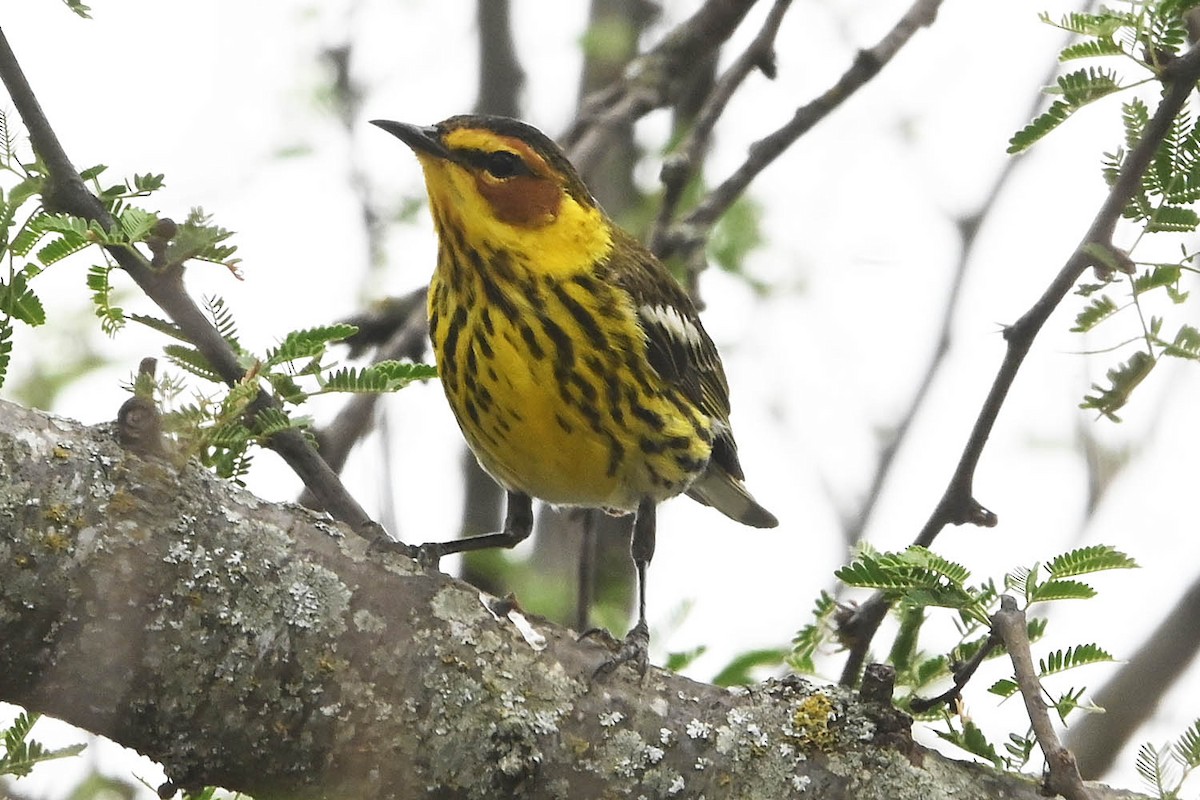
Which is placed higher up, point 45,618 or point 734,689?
point 734,689

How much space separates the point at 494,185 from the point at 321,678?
82.5 inches

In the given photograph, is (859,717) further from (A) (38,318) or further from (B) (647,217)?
(B) (647,217)

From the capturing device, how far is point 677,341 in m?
4.42

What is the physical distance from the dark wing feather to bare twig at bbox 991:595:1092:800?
6.43 ft

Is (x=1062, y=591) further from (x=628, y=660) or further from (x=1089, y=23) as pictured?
(x=1089, y=23)

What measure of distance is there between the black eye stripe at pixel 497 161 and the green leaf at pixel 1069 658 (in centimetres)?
215

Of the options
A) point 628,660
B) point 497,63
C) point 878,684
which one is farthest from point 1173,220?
point 497,63

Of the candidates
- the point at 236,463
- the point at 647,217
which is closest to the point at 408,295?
the point at 647,217

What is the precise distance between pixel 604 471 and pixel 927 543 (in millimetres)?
1350

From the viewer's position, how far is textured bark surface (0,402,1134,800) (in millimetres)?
2176

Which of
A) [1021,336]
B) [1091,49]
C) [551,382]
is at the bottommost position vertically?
[1021,336]

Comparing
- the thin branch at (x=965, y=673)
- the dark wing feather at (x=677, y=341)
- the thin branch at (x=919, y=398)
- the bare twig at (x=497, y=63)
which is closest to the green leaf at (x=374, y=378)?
the thin branch at (x=965, y=673)

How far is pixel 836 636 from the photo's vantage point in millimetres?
3125

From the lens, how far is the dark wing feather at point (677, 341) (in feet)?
13.9
